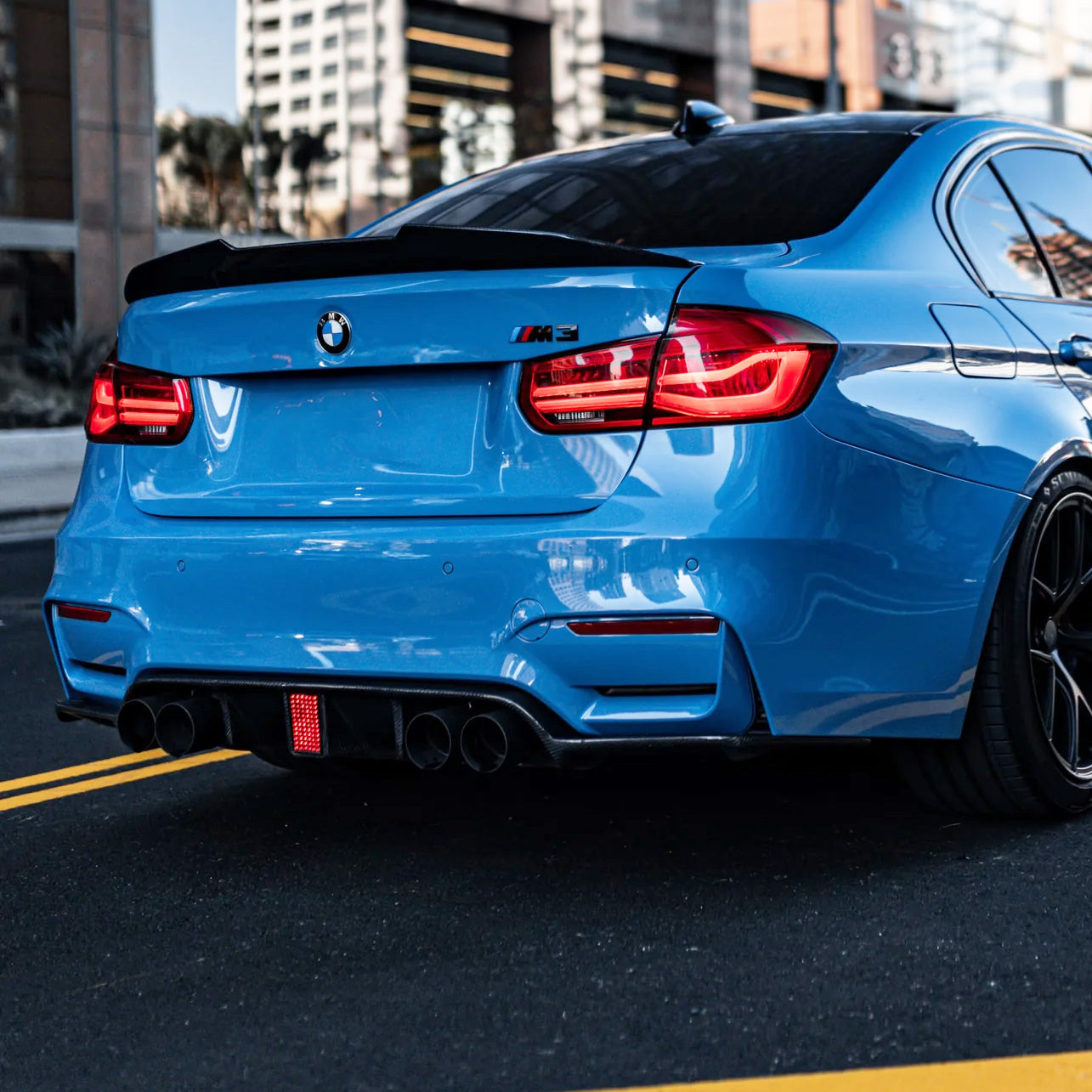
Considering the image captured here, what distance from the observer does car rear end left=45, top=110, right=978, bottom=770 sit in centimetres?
359

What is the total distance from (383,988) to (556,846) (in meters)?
0.99

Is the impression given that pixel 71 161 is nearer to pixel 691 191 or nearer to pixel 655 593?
pixel 691 191

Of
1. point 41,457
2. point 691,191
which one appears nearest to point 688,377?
point 691,191

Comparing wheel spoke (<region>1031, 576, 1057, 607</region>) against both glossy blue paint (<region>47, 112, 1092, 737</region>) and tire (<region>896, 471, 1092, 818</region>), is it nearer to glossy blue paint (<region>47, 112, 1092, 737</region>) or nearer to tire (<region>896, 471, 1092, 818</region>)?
tire (<region>896, 471, 1092, 818</region>)

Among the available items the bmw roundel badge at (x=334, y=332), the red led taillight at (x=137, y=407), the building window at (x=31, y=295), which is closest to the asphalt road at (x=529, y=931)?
the red led taillight at (x=137, y=407)

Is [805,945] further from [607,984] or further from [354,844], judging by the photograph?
[354,844]

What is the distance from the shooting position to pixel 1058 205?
5.09 m

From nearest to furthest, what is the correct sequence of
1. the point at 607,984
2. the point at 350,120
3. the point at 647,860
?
the point at 607,984 < the point at 647,860 < the point at 350,120

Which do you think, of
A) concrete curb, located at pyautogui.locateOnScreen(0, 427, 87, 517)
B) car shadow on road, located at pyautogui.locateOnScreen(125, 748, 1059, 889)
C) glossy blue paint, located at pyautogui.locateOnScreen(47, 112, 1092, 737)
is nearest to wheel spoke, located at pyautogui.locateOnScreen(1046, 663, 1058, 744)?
car shadow on road, located at pyautogui.locateOnScreen(125, 748, 1059, 889)

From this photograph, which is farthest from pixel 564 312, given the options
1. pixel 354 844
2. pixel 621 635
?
pixel 354 844

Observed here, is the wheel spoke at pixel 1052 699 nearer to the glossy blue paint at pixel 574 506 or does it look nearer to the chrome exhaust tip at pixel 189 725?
the glossy blue paint at pixel 574 506

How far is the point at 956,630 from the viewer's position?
3.96m

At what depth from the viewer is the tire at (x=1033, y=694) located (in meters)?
4.09

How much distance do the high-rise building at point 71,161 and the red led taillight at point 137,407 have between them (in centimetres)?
2579
